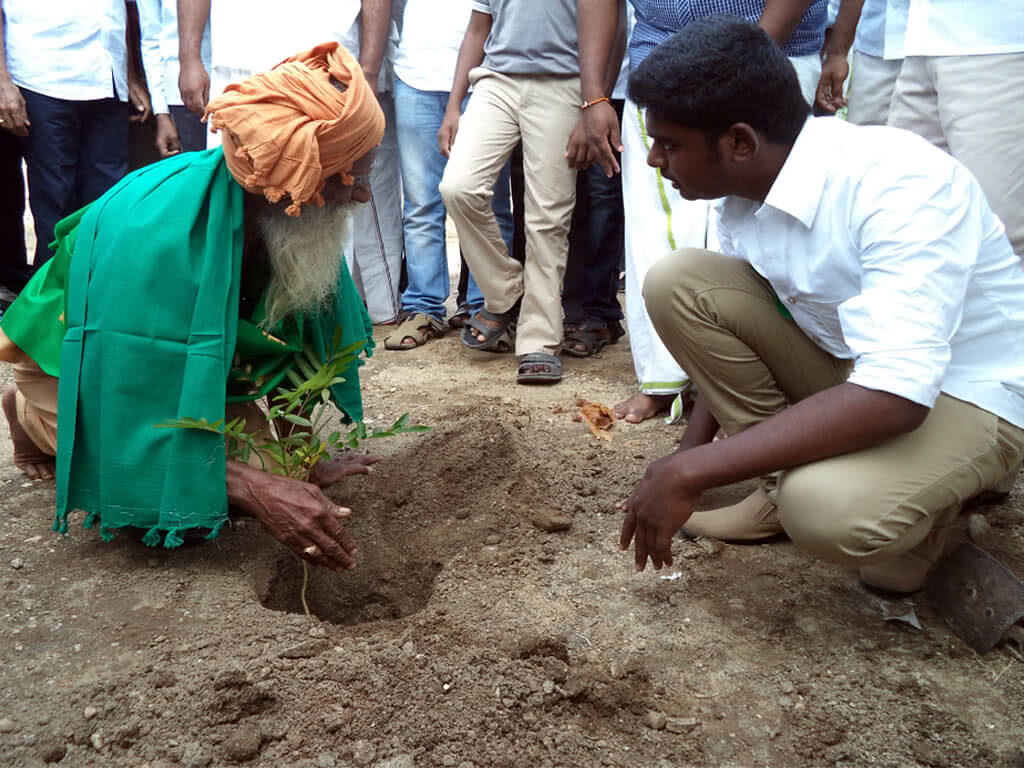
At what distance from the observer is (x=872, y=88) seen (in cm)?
309

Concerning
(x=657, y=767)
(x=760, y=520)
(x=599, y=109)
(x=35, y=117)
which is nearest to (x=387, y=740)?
(x=657, y=767)

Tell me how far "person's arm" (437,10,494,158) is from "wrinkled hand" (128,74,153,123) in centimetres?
171

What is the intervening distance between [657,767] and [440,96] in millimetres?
3316

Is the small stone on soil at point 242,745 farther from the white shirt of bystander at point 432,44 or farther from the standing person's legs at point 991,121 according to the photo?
the white shirt of bystander at point 432,44

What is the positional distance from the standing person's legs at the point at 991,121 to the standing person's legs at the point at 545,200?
4.72 ft

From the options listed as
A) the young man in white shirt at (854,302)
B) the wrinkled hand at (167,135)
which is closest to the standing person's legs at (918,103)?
the young man in white shirt at (854,302)

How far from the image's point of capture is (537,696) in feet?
5.79

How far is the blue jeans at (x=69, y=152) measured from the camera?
4.18m

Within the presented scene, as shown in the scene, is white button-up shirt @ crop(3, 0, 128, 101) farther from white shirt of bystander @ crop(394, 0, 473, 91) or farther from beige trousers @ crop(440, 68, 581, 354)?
beige trousers @ crop(440, 68, 581, 354)

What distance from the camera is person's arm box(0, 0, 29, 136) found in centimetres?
401

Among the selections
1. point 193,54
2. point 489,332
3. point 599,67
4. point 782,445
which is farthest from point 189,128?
point 782,445

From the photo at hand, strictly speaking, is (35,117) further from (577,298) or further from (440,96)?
(577,298)

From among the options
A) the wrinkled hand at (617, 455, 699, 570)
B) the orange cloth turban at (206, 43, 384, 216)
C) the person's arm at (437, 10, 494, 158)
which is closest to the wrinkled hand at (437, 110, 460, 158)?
the person's arm at (437, 10, 494, 158)

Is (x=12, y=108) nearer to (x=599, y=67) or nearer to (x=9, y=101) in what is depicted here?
(x=9, y=101)
